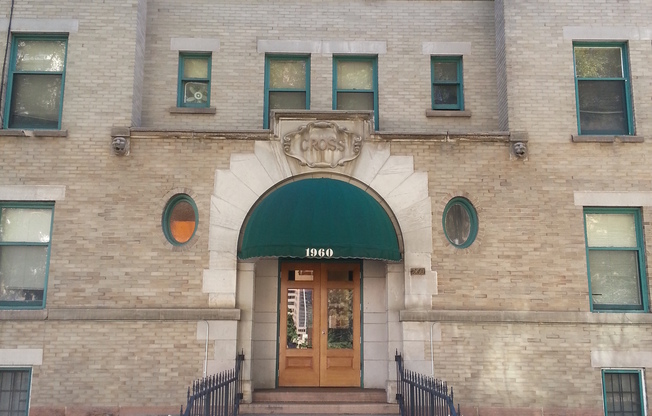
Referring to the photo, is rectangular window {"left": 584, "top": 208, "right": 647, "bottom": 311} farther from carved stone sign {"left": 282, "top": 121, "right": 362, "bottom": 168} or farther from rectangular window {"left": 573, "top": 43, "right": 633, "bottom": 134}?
Result: carved stone sign {"left": 282, "top": 121, "right": 362, "bottom": 168}

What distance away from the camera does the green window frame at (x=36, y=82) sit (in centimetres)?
1212

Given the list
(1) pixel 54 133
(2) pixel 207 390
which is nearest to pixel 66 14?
(1) pixel 54 133

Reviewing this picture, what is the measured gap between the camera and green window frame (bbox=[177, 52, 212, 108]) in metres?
12.9

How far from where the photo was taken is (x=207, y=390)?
324 inches

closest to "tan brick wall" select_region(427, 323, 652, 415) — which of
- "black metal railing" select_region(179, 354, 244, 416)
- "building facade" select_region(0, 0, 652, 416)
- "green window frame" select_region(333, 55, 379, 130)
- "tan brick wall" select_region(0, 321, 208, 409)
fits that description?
"building facade" select_region(0, 0, 652, 416)

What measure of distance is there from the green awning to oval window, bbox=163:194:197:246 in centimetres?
118

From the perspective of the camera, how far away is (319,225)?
10.6 m

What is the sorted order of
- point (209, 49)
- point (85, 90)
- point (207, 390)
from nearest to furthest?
point (207, 390) → point (85, 90) → point (209, 49)

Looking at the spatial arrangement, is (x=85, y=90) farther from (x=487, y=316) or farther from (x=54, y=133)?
(x=487, y=316)

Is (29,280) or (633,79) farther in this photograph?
(633,79)

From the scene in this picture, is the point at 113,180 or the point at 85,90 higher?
→ the point at 85,90

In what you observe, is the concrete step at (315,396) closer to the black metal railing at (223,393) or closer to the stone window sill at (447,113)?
the black metal railing at (223,393)

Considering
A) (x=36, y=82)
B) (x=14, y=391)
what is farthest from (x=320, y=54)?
(x=14, y=391)

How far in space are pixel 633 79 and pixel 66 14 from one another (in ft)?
41.0
